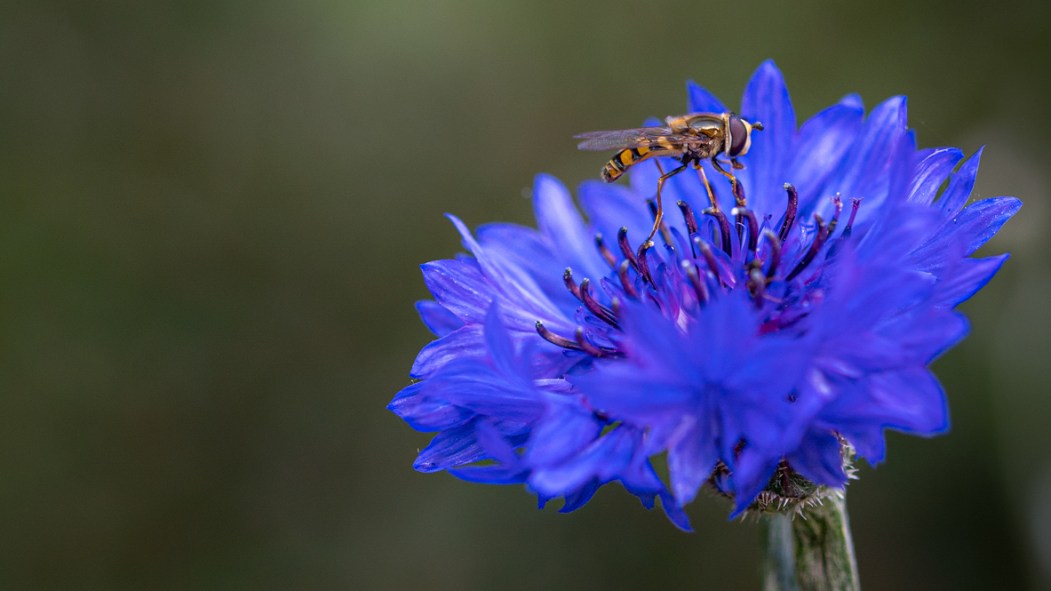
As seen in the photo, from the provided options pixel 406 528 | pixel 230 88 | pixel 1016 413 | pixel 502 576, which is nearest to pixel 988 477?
pixel 1016 413

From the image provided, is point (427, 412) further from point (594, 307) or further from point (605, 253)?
point (605, 253)

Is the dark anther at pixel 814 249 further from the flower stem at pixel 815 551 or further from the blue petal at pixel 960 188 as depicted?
the flower stem at pixel 815 551

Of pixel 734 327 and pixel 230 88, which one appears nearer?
pixel 734 327

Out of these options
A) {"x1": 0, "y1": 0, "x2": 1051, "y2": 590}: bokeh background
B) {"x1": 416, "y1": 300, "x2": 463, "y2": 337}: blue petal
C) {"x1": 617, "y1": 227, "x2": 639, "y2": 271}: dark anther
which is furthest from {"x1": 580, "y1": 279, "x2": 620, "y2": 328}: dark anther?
{"x1": 0, "y1": 0, "x2": 1051, "y2": 590}: bokeh background

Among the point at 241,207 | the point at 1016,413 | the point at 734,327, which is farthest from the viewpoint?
the point at 241,207

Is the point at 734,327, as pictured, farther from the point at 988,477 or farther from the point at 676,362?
the point at 988,477

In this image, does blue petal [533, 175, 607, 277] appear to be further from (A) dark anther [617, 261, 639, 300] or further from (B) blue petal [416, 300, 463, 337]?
(B) blue petal [416, 300, 463, 337]
